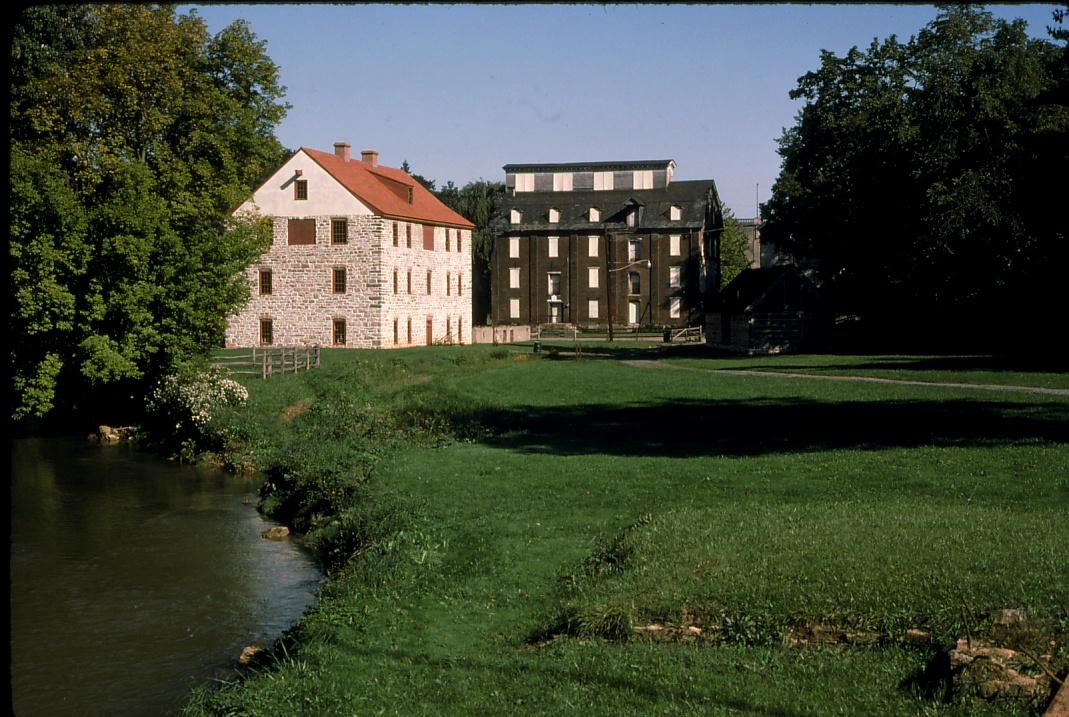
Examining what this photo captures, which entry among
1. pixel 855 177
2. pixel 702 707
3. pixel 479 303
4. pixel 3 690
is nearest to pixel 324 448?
pixel 702 707

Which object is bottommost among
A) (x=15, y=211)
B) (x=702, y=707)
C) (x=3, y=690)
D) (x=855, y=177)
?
(x=702, y=707)

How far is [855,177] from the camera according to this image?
5544 cm

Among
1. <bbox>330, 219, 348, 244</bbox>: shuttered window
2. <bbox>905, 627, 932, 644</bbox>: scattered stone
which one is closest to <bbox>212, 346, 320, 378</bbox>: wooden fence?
<bbox>330, 219, 348, 244</bbox>: shuttered window

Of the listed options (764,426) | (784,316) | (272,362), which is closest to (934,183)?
(784,316)

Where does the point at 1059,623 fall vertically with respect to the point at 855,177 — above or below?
below

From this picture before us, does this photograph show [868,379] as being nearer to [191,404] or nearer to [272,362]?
[191,404]

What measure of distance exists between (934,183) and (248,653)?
1644 inches

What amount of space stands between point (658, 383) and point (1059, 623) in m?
30.1

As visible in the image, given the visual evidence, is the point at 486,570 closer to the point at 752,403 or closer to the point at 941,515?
the point at 941,515

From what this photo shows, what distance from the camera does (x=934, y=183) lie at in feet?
160

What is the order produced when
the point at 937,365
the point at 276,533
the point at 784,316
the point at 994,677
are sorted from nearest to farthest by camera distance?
the point at 994,677
the point at 276,533
the point at 937,365
the point at 784,316

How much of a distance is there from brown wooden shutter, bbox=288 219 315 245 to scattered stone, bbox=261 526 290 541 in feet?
137

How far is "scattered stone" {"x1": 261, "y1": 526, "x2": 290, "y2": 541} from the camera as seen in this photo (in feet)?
71.9

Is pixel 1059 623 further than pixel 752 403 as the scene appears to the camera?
No
